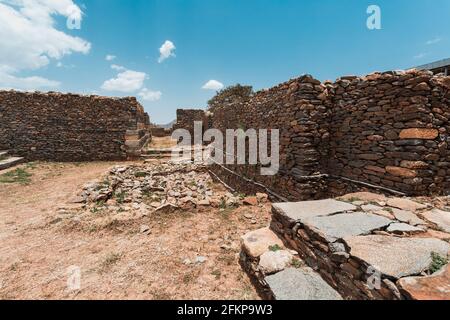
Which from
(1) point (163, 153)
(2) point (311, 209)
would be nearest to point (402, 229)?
(2) point (311, 209)

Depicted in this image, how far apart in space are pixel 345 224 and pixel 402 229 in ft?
1.93

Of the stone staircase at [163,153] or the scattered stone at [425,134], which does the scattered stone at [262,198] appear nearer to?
the scattered stone at [425,134]

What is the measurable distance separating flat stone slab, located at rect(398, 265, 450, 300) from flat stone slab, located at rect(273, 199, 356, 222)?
1276 millimetres

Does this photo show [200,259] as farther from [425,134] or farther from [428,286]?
[425,134]

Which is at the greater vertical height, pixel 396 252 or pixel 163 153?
pixel 163 153

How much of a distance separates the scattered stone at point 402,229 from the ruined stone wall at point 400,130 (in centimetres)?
193

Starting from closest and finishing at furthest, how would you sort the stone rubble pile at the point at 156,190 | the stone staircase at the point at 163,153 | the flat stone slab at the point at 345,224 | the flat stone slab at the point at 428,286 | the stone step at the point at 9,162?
1. the flat stone slab at the point at 428,286
2. the flat stone slab at the point at 345,224
3. the stone rubble pile at the point at 156,190
4. the stone step at the point at 9,162
5. the stone staircase at the point at 163,153

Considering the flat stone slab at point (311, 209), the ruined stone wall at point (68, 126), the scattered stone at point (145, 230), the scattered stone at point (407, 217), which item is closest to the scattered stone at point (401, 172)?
the scattered stone at point (407, 217)

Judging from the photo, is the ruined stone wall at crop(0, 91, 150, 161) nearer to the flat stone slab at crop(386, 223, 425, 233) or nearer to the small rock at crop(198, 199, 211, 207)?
the small rock at crop(198, 199, 211, 207)

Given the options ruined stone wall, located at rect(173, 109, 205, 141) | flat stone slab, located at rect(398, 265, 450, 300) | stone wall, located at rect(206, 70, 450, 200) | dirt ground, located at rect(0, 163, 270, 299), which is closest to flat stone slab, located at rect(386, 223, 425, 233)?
flat stone slab, located at rect(398, 265, 450, 300)

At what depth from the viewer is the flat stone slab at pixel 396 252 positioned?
1.84m

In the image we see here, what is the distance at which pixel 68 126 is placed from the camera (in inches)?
444
